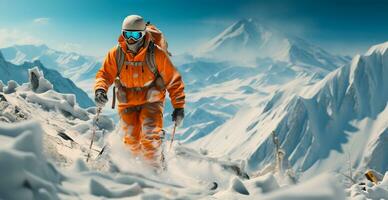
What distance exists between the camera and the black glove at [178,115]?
33.0 feet

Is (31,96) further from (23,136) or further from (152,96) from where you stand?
(23,136)

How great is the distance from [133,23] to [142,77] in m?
1.06

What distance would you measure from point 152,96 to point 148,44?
106cm

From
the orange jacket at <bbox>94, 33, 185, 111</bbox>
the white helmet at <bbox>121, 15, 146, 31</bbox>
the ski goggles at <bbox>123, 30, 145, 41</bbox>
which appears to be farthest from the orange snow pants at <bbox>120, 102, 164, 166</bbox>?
the white helmet at <bbox>121, 15, 146, 31</bbox>

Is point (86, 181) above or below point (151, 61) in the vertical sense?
above

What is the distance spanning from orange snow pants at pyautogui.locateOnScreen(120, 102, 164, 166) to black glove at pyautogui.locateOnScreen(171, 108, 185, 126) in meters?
0.37

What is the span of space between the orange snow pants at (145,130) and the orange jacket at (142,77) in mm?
164

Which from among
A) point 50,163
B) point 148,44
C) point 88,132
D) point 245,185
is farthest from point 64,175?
point 88,132

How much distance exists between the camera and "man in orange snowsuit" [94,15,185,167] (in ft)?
32.5

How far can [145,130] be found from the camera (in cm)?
1005

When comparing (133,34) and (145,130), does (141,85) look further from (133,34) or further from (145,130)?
(133,34)

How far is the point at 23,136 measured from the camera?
338cm

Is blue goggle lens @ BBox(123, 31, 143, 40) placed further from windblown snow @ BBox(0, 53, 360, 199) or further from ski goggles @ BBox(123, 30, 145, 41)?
windblown snow @ BBox(0, 53, 360, 199)

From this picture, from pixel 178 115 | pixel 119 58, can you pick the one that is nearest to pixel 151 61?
pixel 119 58
